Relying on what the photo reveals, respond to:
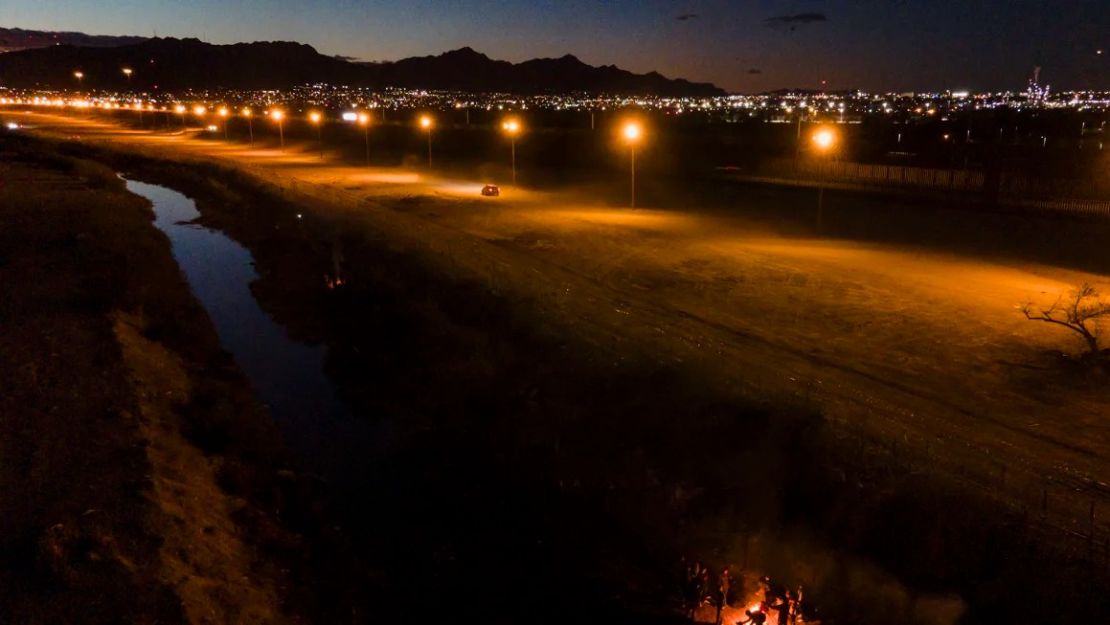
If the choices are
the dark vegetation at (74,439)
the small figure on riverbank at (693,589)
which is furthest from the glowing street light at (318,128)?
the small figure on riverbank at (693,589)

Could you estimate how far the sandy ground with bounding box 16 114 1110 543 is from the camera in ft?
39.3

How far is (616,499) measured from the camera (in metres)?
12.7

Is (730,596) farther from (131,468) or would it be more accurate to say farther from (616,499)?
(131,468)

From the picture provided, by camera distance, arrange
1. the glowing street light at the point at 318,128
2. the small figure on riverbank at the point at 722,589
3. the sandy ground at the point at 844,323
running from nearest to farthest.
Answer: the small figure on riverbank at the point at 722,589
the sandy ground at the point at 844,323
the glowing street light at the point at 318,128

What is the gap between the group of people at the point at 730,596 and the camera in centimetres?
998

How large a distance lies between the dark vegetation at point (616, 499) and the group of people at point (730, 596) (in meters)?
0.23

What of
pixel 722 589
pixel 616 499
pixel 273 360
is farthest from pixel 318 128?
pixel 722 589

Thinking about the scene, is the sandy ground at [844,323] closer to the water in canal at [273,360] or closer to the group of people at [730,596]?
the group of people at [730,596]

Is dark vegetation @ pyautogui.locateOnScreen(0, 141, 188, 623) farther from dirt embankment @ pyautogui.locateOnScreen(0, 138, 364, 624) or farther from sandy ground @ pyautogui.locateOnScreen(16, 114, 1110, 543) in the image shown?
sandy ground @ pyautogui.locateOnScreen(16, 114, 1110, 543)

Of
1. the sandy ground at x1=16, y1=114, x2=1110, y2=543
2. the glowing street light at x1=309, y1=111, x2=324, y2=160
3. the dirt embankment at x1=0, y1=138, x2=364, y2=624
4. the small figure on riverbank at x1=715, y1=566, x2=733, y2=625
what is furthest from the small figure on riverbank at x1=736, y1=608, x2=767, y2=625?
the glowing street light at x1=309, y1=111, x2=324, y2=160

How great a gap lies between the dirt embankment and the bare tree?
15411 millimetres

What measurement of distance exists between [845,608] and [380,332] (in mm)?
13655

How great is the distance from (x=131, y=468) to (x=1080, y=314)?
1890 cm

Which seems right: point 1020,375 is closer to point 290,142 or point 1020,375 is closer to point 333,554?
point 333,554
